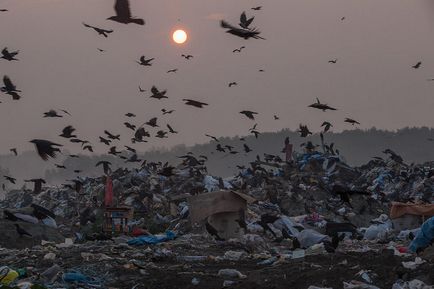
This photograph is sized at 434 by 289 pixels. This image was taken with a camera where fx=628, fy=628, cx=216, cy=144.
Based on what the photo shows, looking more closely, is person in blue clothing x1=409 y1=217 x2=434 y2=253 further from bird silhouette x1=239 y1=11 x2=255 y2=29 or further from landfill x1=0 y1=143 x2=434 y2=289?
bird silhouette x1=239 y1=11 x2=255 y2=29

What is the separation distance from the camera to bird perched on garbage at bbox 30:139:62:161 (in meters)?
7.55

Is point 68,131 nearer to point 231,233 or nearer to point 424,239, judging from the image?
point 231,233

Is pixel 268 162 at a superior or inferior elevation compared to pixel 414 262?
superior

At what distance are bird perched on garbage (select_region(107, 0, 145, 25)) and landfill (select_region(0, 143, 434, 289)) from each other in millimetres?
2995

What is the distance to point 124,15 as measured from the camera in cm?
723

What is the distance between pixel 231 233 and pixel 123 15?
5852 millimetres

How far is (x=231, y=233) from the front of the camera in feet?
39.2

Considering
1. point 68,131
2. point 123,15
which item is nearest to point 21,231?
point 68,131

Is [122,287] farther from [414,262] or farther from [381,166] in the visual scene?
[381,166]

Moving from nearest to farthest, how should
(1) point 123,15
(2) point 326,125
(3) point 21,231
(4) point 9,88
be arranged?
(1) point 123,15 → (4) point 9,88 → (3) point 21,231 → (2) point 326,125

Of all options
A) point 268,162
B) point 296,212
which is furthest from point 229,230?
point 268,162

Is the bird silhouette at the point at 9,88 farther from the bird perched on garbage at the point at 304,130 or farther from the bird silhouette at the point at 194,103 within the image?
the bird perched on garbage at the point at 304,130

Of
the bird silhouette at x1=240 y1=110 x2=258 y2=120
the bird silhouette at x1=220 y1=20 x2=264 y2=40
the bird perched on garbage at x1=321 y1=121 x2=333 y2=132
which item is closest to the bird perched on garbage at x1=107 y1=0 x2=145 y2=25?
the bird silhouette at x1=220 y1=20 x2=264 y2=40

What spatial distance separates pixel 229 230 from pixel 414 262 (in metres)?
5.42
